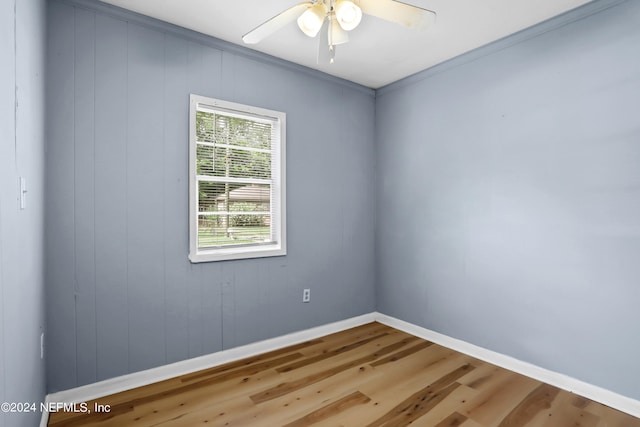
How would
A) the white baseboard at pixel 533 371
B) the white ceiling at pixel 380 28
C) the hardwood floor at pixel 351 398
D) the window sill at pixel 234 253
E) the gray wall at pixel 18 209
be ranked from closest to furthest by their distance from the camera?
the gray wall at pixel 18 209
the hardwood floor at pixel 351 398
the white baseboard at pixel 533 371
the white ceiling at pixel 380 28
the window sill at pixel 234 253

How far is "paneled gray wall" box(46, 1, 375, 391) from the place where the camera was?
7.11 feet

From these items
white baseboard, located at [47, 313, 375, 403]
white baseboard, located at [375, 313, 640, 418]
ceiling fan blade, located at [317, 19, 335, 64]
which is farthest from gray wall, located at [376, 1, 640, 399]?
ceiling fan blade, located at [317, 19, 335, 64]

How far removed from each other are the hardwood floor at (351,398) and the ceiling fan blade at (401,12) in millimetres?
2289

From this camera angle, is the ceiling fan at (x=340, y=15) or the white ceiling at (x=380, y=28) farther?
the white ceiling at (x=380, y=28)

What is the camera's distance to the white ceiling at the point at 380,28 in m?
2.28

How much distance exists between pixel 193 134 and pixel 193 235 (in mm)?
805

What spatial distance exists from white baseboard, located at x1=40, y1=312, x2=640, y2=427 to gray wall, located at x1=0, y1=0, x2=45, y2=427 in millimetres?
337

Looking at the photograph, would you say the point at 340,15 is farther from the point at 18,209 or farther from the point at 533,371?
the point at 533,371

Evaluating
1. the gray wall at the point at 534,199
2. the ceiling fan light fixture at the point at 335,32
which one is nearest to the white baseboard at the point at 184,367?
the gray wall at the point at 534,199

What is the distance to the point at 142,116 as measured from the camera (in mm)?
2430

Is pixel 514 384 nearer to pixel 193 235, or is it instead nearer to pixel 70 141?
pixel 193 235

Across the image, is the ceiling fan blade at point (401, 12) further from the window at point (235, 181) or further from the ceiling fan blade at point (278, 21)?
the window at point (235, 181)

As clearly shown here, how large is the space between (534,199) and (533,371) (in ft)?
4.39

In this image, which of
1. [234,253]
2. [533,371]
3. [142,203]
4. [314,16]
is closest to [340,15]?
[314,16]
